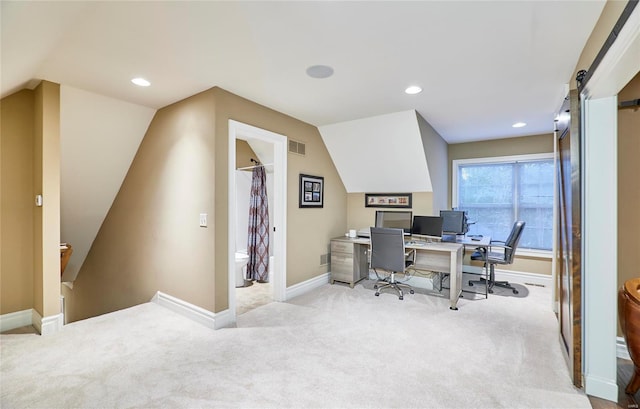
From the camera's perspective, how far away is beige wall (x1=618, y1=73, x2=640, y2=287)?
2.30 meters

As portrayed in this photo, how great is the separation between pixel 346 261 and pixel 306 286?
0.73m

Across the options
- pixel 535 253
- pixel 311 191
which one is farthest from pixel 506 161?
pixel 311 191

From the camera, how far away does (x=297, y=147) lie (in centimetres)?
402

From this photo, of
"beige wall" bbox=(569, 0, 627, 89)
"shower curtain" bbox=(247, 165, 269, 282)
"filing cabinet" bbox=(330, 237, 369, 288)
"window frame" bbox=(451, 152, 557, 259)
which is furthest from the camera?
"shower curtain" bbox=(247, 165, 269, 282)

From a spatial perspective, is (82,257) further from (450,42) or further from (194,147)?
(450,42)

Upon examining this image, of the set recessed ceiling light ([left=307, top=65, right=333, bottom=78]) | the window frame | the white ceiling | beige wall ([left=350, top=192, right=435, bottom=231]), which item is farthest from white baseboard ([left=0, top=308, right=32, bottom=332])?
the window frame

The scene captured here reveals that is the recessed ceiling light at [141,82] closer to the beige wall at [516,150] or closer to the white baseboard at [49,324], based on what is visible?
the white baseboard at [49,324]

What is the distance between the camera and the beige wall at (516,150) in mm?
4707

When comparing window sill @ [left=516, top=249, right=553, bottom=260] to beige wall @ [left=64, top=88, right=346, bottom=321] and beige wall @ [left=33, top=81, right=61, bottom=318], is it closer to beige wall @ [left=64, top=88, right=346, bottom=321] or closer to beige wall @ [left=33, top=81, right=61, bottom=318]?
beige wall @ [left=64, top=88, right=346, bottom=321]

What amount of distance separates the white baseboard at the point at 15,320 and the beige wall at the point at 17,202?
41 millimetres

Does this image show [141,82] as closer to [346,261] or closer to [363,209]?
[346,261]

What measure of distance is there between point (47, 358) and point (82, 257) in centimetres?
296

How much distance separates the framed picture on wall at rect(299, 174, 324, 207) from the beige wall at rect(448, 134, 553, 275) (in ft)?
9.03

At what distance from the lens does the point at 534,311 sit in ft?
11.2
